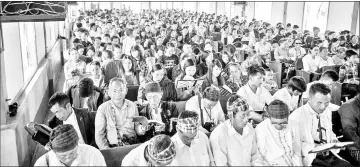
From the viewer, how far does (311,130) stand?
15.3 feet

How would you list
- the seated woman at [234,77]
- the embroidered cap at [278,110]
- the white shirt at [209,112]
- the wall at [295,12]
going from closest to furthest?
the embroidered cap at [278,110] → the white shirt at [209,112] → the seated woman at [234,77] → the wall at [295,12]

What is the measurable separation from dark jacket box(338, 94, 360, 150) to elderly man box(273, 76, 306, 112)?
78 cm

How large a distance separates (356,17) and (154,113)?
12.3 meters

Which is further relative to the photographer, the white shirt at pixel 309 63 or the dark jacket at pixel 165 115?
the white shirt at pixel 309 63

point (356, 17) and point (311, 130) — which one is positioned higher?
point (356, 17)

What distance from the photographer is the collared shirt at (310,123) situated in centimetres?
442

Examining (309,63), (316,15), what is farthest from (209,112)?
(316,15)

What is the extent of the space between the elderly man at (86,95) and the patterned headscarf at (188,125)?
215cm

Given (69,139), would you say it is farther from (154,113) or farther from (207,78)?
(207,78)

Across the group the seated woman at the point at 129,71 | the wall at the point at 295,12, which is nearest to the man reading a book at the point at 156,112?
the seated woman at the point at 129,71

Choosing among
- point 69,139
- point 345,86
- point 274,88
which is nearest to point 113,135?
point 69,139

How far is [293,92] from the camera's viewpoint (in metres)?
5.64

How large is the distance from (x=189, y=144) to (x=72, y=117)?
5.11 feet

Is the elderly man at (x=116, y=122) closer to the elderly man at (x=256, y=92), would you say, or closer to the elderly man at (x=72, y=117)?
the elderly man at (x=72, y=117)
